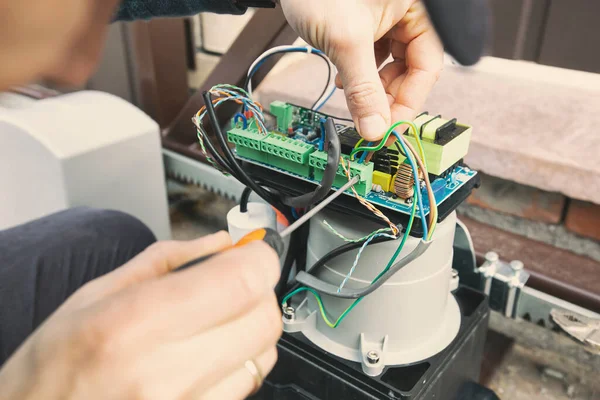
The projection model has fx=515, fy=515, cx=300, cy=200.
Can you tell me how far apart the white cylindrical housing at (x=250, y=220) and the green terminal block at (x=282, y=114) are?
11 centimetres

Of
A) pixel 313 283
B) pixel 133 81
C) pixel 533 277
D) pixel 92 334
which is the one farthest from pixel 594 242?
pixel 133 81

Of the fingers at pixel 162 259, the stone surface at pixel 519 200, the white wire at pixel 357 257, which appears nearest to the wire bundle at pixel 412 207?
the white wire at pixel 357 257

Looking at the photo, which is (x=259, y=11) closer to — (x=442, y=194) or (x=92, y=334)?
(x=442, y=194)

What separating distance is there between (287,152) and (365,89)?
0.38 feet

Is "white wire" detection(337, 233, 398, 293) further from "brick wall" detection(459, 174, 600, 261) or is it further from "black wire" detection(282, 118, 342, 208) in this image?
"brick wall" detection(459, 174, 600, 261)

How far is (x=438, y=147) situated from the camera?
22.6 inches

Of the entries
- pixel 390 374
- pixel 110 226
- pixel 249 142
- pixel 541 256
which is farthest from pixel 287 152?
pixel 541 256

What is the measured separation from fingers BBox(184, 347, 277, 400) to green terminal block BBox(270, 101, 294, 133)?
1.18 feet

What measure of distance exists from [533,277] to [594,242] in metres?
0.25

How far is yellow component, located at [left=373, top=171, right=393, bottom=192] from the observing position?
0.59 m

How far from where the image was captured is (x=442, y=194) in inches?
23.5

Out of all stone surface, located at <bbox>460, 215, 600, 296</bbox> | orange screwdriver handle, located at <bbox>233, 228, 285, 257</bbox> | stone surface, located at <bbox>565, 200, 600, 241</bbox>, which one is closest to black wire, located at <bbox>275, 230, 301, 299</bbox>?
orange screwdriver handle, located at <bbox>233, 228, 285, 257</bbox>

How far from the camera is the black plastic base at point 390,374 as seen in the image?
1.98 feet

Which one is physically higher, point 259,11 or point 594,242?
point 259,11
